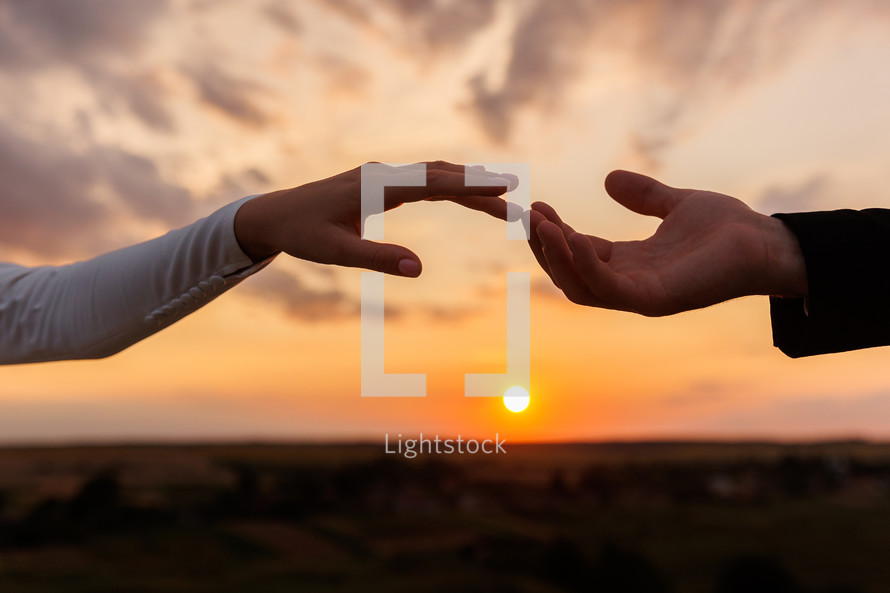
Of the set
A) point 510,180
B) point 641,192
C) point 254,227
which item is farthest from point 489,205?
point 641,192

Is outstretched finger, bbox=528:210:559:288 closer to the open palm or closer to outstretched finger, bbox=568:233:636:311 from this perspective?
the open palm

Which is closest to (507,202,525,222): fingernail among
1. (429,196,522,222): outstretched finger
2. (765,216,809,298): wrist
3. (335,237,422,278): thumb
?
(429,196,522,222): outstretched finger

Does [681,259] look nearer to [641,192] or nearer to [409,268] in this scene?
[641,192]

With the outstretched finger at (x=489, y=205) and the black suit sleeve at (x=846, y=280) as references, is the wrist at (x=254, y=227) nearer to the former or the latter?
the outstretched finger at (x=489, y=205)

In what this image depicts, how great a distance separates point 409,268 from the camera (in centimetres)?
224

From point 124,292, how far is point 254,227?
0.65 meters

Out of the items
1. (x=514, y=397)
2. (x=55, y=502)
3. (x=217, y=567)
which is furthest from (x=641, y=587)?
(x=514, y=397)

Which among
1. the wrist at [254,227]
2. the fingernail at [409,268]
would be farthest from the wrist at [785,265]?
the wrist at [254,227]

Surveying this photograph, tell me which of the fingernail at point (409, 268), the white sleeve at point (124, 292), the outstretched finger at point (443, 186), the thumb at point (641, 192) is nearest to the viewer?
the fingernail at point (409, 268)

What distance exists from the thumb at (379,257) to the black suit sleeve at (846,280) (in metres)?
2.00

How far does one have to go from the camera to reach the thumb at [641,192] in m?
3.60

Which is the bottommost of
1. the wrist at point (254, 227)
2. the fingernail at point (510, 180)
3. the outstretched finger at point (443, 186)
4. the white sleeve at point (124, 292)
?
the white sleeve at point (124, 292)

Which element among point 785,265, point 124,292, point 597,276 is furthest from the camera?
point 785,265

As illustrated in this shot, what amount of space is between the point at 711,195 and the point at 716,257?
62 cm
